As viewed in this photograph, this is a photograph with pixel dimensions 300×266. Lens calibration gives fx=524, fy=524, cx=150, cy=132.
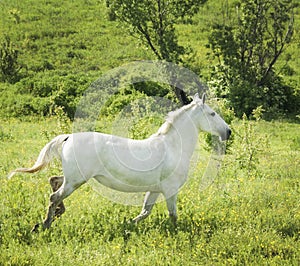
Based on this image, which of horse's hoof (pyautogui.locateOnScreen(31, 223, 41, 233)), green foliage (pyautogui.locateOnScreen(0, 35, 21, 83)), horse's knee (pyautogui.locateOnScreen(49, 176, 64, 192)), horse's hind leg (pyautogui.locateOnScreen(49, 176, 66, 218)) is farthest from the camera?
green foliage (pyautogui.locateOnScreen(0, 35, 21, 83))

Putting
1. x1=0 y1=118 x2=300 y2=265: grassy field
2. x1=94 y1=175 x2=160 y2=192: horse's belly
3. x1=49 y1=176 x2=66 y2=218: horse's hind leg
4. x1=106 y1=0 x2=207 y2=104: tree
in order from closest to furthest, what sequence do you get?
x1=0 y1=118 x2=300 y2=265: grassy field < x1=94 y1=175 x2=160 y2=192: horse's belly < x1=49 y1=176 x2=66 y2=218: horse's hind leg < x1=106 y1=0 x2=207 y2=104: tree

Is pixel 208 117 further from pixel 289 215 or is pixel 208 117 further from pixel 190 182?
pixel 190 182

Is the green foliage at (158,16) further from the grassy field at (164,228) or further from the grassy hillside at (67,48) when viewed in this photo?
the grassy field at (164,228)

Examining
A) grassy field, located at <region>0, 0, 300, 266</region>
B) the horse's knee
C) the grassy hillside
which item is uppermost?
Result: the horse's knee

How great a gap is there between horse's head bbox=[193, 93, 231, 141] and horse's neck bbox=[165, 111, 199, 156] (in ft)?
0.46

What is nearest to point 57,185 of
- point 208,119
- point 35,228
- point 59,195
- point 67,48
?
point 59,195

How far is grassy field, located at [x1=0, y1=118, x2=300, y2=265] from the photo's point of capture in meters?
6.32

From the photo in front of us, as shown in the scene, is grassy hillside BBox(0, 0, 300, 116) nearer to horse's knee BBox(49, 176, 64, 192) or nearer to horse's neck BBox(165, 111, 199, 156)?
horse's knee BBox(49, 176, 64, 192)

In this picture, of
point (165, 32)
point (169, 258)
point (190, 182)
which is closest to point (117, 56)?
point (165, 32)

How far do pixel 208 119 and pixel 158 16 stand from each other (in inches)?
589

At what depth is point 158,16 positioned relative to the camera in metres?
21.9

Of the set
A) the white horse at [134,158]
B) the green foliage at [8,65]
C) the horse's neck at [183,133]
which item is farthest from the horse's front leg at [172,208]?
the green foliage at [8,65]

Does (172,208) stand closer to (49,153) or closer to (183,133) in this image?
(183,133)

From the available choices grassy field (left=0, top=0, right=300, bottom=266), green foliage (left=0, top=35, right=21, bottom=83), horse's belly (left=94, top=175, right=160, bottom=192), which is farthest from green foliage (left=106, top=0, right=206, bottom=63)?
horse's belly (left=94, top=175, right=160, bottom=192)
